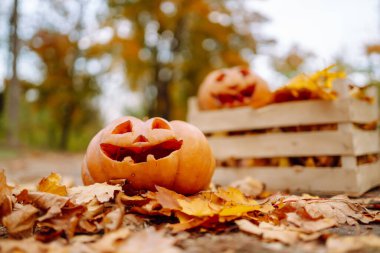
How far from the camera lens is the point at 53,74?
10992 mm

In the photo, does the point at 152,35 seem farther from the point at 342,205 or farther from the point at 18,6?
the point at 342,205

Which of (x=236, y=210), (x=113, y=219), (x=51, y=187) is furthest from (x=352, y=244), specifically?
(x=51, y=187)

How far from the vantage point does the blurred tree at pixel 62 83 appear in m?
10.7

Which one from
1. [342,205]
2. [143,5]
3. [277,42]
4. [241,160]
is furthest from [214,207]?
[143,5]

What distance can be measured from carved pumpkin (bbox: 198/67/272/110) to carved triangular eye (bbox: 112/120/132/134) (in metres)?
1.37

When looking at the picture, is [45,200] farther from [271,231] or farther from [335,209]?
[335,209]

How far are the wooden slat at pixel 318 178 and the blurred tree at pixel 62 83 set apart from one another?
30.9 feet

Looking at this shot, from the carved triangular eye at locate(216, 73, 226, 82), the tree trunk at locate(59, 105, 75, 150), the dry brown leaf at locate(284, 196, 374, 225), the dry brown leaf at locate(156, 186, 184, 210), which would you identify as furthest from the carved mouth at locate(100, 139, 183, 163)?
the tree trunk at locate(59, 105, 75, 150)

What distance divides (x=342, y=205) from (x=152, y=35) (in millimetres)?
9661

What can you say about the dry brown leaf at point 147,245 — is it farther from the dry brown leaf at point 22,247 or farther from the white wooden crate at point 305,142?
the white wooden crate at point 305,142

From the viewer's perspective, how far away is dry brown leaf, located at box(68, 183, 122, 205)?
1535mm

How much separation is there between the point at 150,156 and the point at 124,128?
0.25m

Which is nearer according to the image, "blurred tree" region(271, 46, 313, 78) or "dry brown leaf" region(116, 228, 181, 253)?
"dry brown leaf" region(116, 228, 181, 253)

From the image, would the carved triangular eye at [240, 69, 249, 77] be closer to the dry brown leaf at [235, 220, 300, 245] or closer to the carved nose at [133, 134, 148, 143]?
the carved nose at [133, 134, 148, 143]
